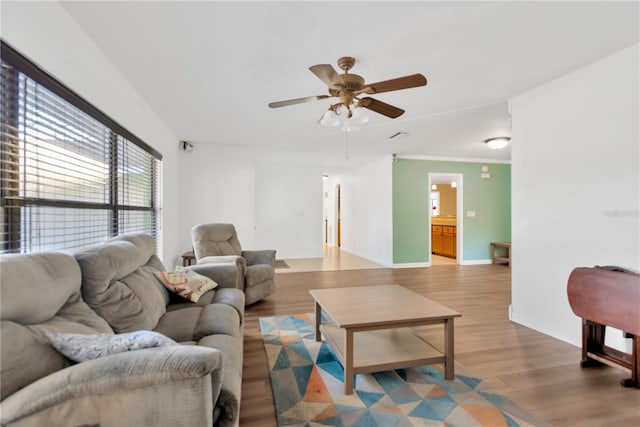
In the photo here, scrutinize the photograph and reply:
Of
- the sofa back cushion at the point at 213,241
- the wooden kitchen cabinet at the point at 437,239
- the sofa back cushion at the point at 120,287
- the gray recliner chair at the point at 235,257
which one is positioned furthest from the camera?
the wooden kitchen cabinet at the point at 437,239

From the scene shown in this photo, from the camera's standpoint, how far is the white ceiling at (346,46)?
5.89 ft

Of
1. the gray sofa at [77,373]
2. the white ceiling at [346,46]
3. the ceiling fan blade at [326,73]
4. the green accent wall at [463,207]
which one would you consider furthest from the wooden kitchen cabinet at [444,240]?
the gray sofa at [77,373]

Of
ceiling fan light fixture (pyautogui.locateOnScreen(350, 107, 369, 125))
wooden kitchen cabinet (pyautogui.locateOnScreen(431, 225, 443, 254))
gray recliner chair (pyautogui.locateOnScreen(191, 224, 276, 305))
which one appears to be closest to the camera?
ceiling fan light fixture (pyautogui.locateOnScreen(350, 107, 369, 125))

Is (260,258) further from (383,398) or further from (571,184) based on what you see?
(571,184)

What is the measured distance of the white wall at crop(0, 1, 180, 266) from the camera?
4.82ft

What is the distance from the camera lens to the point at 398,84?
1.99 metres

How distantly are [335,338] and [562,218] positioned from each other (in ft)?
7.54

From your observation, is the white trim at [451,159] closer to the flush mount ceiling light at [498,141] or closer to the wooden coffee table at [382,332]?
the flush mount ceiling light at [498,141]

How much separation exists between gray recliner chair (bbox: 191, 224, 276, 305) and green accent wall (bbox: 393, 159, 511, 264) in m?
3.23

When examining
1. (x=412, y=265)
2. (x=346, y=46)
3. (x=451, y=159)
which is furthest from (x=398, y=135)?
(x=412, y=265)

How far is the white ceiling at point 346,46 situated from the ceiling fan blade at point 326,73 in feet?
0.99

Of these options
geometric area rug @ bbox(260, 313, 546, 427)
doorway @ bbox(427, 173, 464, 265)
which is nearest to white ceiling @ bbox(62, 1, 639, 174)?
geometric area rug @ bbox(260, 313, 546, 427)

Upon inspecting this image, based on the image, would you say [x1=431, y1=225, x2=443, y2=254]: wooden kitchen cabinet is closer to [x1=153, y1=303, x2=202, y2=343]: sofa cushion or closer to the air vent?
the air vent

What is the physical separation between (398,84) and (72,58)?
2128mm
